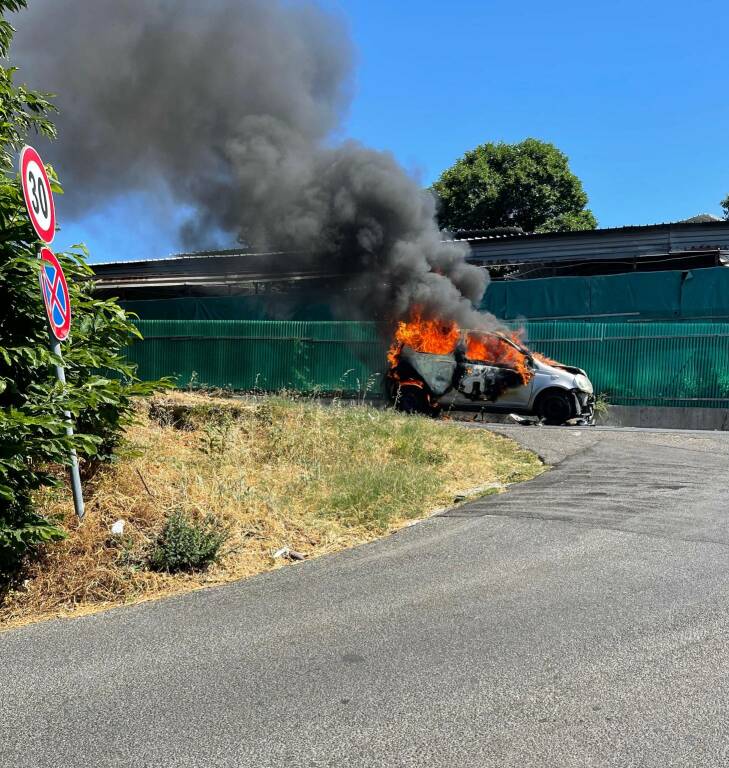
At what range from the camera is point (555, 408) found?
14.0 meters

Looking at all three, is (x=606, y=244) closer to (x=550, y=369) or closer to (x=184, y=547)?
(x=550, y=369)

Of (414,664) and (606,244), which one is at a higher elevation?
(606,244)

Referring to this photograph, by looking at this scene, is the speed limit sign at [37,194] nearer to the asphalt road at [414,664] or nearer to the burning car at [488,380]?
the asphalt road at [414,664]

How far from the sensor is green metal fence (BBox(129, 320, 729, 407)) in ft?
51.5

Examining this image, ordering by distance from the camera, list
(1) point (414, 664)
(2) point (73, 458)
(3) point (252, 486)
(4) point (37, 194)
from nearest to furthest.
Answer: (1) point (414, 664)
(4) point (37, 194)
(2) point (73, 458)
(3) point (252, 486)

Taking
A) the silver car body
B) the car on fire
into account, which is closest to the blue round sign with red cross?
the car on fire

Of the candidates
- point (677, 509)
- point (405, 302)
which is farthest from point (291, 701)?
point (405, 302)

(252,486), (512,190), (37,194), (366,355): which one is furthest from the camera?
(512,190)

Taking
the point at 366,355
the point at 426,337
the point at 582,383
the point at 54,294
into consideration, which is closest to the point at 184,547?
the point at 54,294

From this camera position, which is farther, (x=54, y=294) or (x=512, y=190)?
(x=512, y=190)

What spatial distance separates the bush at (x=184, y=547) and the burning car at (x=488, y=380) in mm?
8785

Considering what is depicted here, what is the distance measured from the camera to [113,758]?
2.93m

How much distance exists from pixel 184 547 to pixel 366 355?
1204cm

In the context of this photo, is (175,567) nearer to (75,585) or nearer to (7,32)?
(75,585)
